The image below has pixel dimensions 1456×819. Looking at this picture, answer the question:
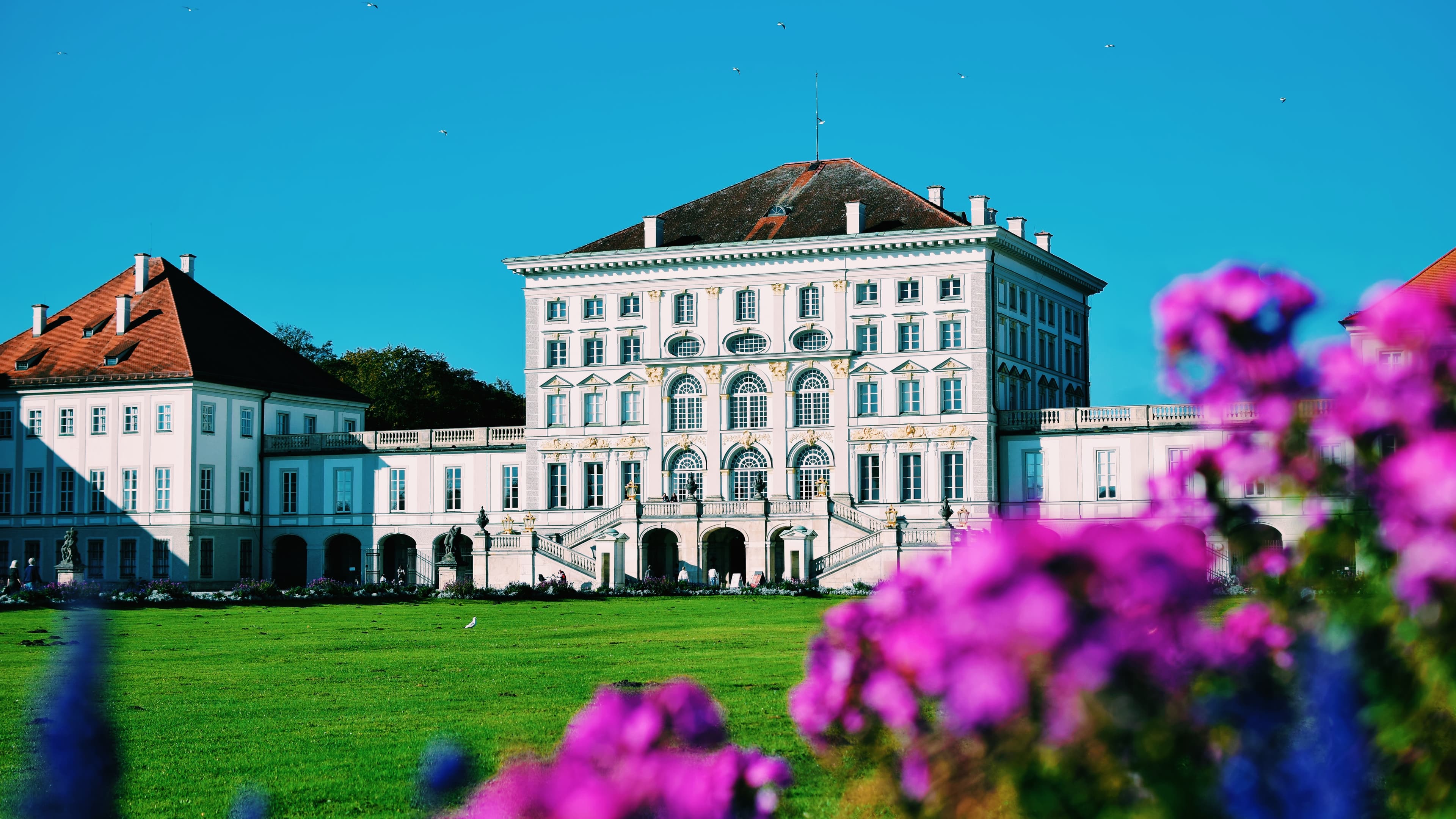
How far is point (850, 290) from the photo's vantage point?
66750 mm

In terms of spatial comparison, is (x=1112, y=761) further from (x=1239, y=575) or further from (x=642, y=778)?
(x=1239, y=575)

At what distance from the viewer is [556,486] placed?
7012 cm

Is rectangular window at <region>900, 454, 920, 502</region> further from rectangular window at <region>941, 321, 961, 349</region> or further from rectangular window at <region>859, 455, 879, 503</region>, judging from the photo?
rectangular window at <region>941, 321, 961, 349</region>

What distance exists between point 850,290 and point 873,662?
63772mm

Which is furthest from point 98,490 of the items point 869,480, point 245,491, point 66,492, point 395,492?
point 869,480

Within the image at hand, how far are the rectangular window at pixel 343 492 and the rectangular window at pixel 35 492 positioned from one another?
12.1 m

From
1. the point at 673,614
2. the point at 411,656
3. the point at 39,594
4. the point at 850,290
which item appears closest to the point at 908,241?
the point at 850,290

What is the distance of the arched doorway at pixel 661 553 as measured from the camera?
65000mm

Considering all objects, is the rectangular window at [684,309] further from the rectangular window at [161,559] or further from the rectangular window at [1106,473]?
the rectangular window at [161,559]

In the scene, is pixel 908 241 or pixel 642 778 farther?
pixel 908 241

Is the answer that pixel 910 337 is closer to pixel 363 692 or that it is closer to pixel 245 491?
pixel 245 491

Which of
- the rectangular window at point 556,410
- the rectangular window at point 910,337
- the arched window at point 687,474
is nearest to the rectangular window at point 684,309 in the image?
the arched window at point 687,474

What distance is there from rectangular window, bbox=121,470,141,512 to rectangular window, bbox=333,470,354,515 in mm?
8111

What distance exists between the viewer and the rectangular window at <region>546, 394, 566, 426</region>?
70.5 meters
